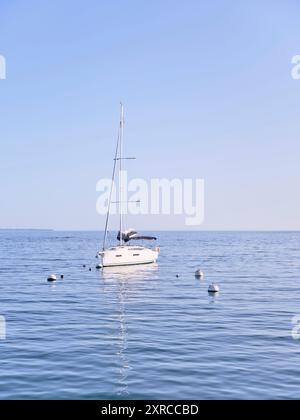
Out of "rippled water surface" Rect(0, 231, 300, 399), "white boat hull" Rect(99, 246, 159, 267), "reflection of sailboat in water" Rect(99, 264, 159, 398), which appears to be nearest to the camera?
"rippled water surface" Rect(0, 231, 300, 399)

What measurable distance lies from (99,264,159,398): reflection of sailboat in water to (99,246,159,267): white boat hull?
0.83 m

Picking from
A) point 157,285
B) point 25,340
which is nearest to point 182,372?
point 25,340

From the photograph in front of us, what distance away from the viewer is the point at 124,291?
→ 163 ft

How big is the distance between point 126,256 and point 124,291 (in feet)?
84.3

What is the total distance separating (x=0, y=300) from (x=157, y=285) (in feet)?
58.5

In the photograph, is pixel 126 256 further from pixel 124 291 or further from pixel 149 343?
pixel 149 343

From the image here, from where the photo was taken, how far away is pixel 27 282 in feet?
189

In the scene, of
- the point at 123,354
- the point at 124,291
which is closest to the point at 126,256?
the point at 124,291

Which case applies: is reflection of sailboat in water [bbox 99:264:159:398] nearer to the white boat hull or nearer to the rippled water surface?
the rippled water surface

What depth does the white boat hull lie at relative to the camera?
73.1 m

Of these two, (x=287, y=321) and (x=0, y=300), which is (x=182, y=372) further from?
(x=0, y=300)

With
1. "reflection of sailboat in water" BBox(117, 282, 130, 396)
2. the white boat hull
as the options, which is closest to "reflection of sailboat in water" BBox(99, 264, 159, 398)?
"reflection of sailboat in water" BBox(117, 282, 130, 396)

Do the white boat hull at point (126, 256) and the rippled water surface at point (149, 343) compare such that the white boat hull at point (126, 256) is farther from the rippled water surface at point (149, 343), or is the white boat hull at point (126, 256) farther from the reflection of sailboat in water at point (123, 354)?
the reflection of sailboat in water at point (123, 354)
